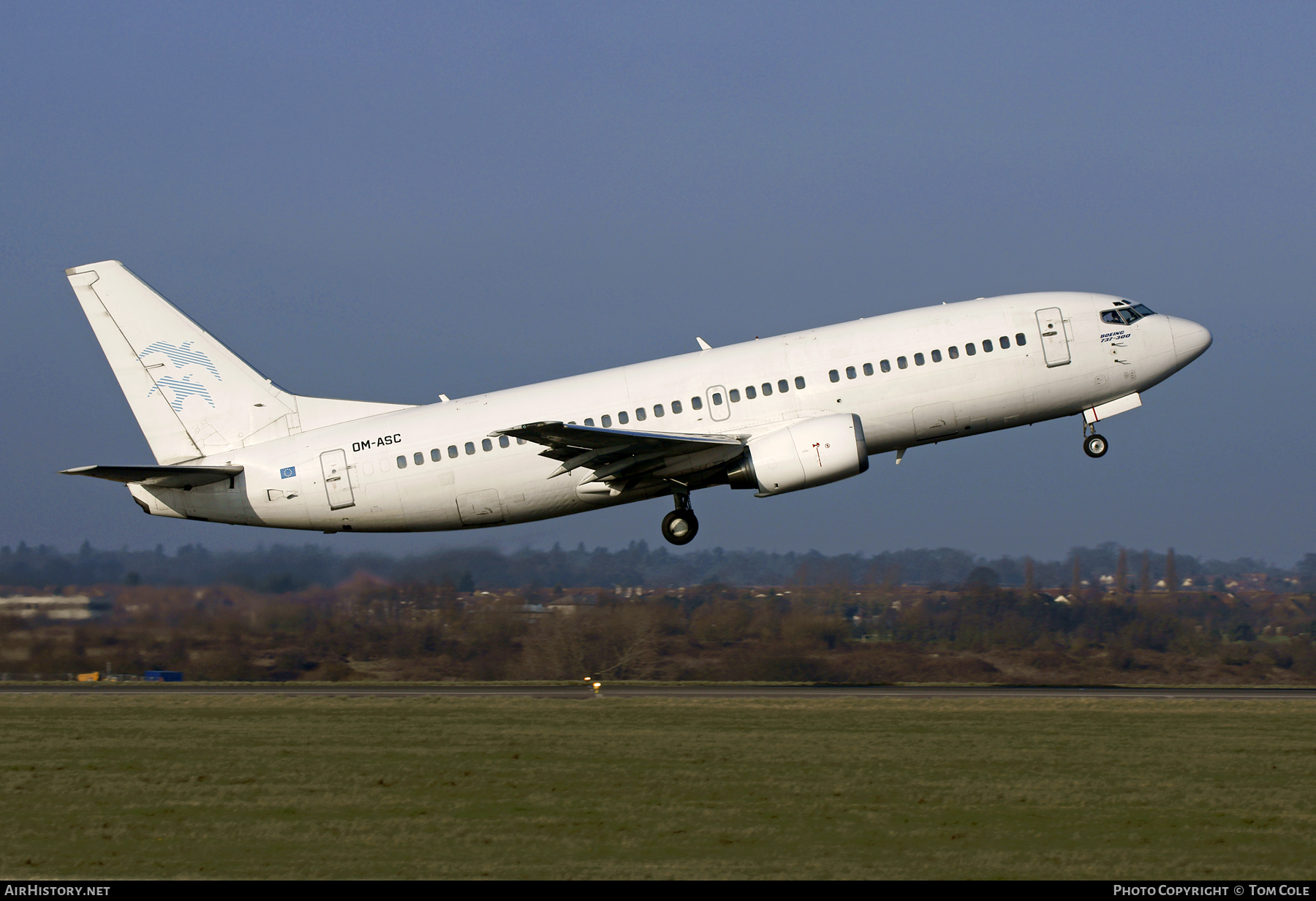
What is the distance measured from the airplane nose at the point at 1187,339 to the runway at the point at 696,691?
8503 mm

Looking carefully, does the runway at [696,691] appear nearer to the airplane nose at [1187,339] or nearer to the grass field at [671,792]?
the grass field at [671,792]

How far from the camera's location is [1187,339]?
1226 inches

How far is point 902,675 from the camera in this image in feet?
166

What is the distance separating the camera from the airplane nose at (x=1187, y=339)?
102ft

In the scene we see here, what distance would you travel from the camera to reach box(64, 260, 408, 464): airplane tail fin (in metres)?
32.6

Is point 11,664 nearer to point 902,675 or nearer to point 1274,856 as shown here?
point 902,675

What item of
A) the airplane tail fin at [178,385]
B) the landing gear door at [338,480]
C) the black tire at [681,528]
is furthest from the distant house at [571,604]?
the landing gear door at [338,480]

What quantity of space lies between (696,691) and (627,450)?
29.6 feet

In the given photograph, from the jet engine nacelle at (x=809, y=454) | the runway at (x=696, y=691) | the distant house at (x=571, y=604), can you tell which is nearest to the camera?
the jet engine nacelle at (x=809, y=454)

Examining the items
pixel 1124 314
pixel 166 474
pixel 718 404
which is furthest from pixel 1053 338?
pixel 166 474

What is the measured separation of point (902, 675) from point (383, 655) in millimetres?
20156

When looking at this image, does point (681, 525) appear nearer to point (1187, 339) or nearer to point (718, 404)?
point (718, 404)

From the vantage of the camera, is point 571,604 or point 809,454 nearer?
point 809,454
